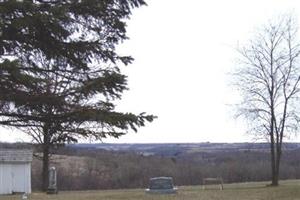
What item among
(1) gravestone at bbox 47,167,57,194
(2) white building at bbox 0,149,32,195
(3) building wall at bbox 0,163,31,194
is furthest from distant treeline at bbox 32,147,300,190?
(1) gravestone at bbox 47,167,57,194

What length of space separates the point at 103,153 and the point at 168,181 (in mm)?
66095

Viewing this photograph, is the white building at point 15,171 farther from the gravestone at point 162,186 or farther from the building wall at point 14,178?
the gravestone at point 162,186

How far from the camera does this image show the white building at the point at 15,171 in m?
52.5

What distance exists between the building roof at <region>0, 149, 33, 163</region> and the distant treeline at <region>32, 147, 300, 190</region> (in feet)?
69.0

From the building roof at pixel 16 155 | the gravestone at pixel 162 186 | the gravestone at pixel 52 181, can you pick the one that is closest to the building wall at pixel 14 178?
the building roof at pixel 16 155

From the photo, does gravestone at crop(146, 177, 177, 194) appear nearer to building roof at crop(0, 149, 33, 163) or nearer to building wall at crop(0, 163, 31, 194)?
building wall at crop(0, 163, 31, 194)

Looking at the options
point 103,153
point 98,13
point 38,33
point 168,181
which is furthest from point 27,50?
point 103,153

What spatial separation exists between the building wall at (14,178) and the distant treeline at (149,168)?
21772 mm

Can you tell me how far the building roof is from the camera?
175 feet

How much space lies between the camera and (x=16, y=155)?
5434 cm

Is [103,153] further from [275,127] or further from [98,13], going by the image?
[98,13]

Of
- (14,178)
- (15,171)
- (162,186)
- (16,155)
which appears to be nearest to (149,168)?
(16,155)

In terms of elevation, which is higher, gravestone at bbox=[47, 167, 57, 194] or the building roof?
the building roof

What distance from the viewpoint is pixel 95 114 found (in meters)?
12.4
